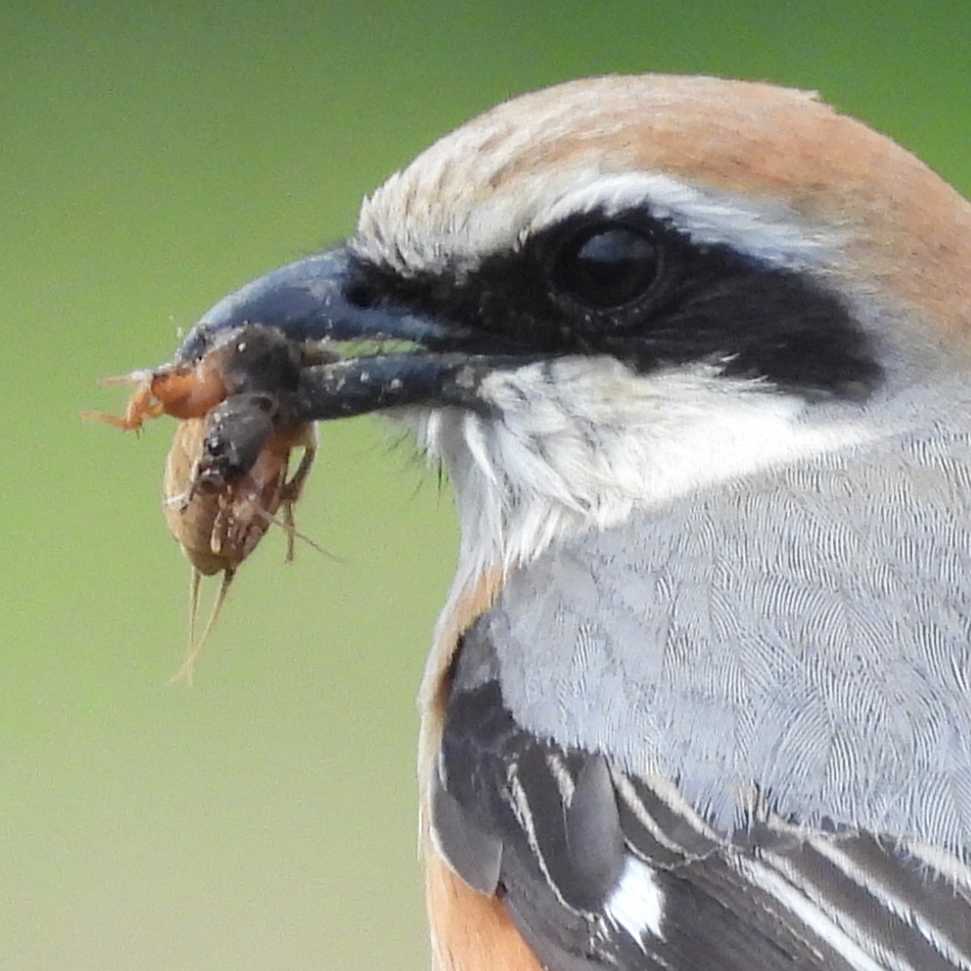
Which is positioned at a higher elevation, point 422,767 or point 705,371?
point 705,371

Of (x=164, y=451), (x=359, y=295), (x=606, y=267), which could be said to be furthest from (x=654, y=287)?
(x=164, y=451)

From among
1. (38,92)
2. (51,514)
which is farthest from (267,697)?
(38,92)

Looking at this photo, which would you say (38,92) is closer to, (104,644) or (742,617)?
(104,644)

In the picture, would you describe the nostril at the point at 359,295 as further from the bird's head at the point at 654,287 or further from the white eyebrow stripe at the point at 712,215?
the white eyebrow stripe at the point at 712,215

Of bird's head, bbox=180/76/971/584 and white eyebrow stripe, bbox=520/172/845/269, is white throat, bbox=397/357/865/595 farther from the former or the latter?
white eyebrow stripe, bbox=520/172/845/269

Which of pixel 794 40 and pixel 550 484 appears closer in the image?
pixel 550 484
